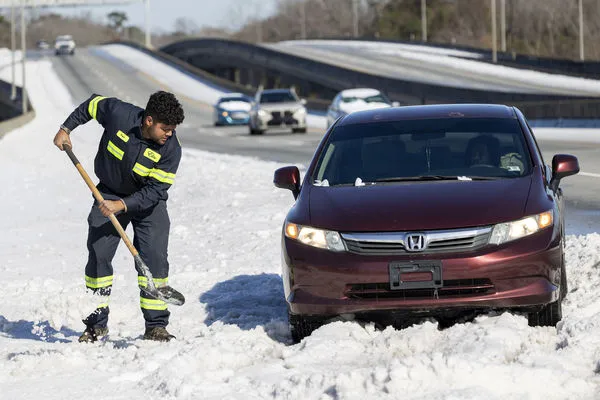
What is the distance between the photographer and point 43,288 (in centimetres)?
1161

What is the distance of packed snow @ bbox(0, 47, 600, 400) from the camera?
6512 millimetres

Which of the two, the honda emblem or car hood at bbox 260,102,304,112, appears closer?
the honda emblem

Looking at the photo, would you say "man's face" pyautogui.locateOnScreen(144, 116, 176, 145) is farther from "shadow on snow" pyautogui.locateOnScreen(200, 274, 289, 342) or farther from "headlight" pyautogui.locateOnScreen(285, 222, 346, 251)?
"shadow on snow" pyautogui.locateOnScreen(200, 274, 289, 342)

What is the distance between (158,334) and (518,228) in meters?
2.40

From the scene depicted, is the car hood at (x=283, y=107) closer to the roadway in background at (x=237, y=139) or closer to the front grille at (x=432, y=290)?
the roadway in background at (x=237, y=139)

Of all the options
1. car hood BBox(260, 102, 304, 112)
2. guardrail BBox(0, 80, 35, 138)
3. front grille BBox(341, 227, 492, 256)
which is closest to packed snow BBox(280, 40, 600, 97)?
car hood BBox(260, 102, 304, 112)

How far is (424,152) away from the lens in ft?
29.5

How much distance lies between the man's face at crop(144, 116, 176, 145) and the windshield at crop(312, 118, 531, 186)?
1.13 m

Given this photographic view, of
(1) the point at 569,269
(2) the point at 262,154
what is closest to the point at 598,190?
(1) the point at 569,269

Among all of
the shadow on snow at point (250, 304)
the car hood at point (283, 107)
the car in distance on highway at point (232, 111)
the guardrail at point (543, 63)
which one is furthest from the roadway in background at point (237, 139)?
the guardrail at point (543, 63)

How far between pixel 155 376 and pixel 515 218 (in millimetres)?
2198

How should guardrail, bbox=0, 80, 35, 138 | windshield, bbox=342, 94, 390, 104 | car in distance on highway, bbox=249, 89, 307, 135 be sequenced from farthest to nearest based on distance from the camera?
1. guardrail, bbox=0, 80, 35, 138
2. car in distance on highway, bbox=249, 89, 307, 135
3. windshield, bbox=342, 94, 390, 104

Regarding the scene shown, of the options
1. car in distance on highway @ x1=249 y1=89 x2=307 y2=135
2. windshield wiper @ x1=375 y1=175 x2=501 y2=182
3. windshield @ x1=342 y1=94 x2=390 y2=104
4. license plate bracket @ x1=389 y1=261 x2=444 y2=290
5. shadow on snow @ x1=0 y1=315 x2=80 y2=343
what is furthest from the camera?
car in distance on highway @ x1=249 y1=89 x2=307 y2=135

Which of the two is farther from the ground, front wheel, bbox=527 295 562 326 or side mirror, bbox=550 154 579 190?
side mirror, bbox=550 154 579 190
